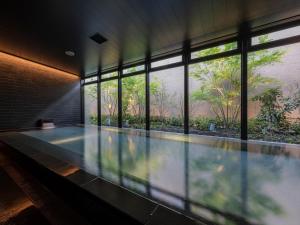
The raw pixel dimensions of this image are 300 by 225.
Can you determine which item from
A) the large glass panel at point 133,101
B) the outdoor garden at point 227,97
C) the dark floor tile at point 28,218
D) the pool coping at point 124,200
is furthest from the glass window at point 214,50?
the dark floor tile at point 28,218

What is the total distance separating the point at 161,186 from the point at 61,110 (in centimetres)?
733

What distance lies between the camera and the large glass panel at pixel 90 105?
774cm

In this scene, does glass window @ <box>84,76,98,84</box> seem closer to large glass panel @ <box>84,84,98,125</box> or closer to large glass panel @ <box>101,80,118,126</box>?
large glass panel @ <box>84,84,98,125</box>

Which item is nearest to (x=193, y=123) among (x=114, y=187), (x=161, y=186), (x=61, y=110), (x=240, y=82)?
(x=240, y=82)

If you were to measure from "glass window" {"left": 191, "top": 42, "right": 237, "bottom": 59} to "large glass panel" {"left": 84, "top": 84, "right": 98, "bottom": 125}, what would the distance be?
16.8ft

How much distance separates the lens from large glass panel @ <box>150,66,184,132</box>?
5121 millimetres

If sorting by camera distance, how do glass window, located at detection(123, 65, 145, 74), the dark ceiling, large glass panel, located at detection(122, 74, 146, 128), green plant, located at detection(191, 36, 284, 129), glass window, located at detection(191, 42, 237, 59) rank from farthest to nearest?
large glass panel, located at detection(122, 74, 146, 128)
glass window, located at detection(123, 65, 145, 74)
glass window, located at detection(191, 42, 237, 59)
green plant, located at detection(191, 36, 284, 129)
the dark ceiling

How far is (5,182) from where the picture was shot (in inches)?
75.0

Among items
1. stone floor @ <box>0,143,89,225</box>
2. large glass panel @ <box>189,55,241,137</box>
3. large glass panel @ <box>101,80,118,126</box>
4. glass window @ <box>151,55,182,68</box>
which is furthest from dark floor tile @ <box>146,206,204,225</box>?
large glass panel @ <box>101,80,118,126</box>

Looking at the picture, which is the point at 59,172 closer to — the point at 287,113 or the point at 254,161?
the point at 254,161

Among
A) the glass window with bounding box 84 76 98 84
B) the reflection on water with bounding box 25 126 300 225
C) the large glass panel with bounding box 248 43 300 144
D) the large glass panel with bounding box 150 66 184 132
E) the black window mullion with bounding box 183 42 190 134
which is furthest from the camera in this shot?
the glass window with bounding box 84 76 98 84

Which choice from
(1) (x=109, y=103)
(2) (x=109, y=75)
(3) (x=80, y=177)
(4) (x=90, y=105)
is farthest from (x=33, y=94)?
(3) (x=80, y=177)

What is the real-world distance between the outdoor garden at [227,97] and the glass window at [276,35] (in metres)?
0.03

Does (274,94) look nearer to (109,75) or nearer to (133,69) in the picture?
(133,69)
